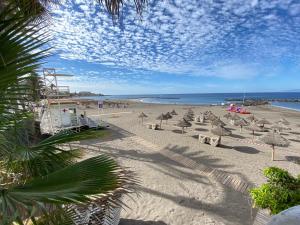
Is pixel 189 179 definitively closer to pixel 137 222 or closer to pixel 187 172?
pixel 187 172

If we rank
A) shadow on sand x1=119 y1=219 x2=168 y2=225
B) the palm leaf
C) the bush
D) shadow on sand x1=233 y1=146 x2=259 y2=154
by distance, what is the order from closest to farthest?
the palm leaf, the bush, shadow on sand x1=119 y1=219 x2=168 y2=225, shadow on sand x1=233 y1=146 x2=259 y2=154

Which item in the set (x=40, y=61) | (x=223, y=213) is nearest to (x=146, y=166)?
(x=223, y=213)

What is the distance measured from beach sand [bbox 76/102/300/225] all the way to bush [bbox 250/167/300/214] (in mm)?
2092

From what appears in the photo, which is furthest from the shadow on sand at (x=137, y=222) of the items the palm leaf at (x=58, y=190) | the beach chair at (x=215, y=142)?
the beach chair at (x=215, y=142)

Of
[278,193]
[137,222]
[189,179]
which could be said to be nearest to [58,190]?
[278,193]

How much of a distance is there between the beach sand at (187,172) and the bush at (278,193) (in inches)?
82.4

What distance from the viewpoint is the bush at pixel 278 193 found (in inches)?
205

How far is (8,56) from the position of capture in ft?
5.74

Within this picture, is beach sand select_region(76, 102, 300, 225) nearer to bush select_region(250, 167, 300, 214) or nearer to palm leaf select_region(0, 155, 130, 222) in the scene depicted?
bush select_region(250, 167, 300, 214)

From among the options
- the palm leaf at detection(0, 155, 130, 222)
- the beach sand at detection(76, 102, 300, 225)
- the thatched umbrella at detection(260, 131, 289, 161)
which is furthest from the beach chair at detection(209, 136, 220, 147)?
the palm leaf at detection(0, 155, 130, 222)

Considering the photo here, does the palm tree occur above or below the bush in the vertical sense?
above

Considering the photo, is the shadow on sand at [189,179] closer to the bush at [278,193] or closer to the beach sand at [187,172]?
the beach sand at [187,172]

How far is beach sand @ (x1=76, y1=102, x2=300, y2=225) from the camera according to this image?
759cm

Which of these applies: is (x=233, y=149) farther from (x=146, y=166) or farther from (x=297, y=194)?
(x=297, y=194)
